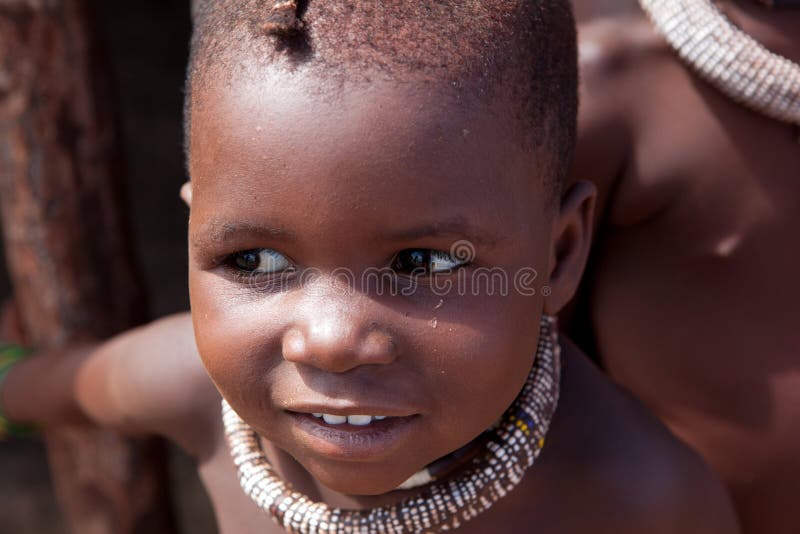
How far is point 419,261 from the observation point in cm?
90

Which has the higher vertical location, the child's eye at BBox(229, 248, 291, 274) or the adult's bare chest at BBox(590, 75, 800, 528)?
the child's eye at BBox(229, 248, 291, 274)

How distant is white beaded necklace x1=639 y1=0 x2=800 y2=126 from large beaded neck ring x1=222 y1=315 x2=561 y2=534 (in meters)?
0.43

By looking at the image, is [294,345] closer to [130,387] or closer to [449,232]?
[449,232]

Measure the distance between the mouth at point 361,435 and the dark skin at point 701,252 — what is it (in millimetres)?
482

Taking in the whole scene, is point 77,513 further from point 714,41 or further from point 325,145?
point 714,41

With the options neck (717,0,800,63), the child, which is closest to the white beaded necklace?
neck (717,0,800,63)

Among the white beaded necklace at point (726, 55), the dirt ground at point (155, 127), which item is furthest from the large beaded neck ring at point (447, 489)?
the dirt ground at point (155, 127)

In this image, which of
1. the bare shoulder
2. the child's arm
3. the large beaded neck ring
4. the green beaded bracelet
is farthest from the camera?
the green beaded bracelet

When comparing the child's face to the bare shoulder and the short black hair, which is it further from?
the bare shoulder

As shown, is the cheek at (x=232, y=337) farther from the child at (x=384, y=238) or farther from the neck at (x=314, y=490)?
the neck at (x=314, y=490)

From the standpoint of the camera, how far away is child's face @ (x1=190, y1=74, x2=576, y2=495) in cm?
84

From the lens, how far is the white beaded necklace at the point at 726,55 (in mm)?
1126

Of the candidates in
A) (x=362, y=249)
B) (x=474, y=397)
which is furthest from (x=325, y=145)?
(x=474, y=397)

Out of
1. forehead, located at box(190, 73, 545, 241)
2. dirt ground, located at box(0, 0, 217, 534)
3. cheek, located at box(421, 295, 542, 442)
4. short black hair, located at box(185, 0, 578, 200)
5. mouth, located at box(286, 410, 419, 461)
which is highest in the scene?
short black hair, located at box(185, 0, 578, 200)
